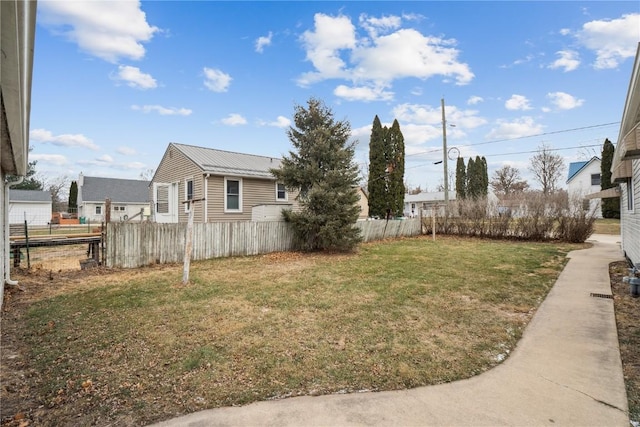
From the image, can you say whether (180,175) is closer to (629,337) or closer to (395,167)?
(395,167)

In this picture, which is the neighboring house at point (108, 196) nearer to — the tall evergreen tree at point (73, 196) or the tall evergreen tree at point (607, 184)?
the tall evergreen tree at point (73, 196)

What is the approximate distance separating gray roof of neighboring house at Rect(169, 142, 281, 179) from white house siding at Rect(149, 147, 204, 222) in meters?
0.31

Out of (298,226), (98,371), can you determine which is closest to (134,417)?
(98,371)

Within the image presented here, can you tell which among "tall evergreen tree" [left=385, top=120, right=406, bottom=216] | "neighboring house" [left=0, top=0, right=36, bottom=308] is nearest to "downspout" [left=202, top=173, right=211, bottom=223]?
"neighboring house" [left=0, top=0, right=36, bottom=308]

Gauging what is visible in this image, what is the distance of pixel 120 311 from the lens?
508cm

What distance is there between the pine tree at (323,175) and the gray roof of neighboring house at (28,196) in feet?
114

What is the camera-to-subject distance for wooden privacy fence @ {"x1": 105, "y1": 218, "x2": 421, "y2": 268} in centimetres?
865

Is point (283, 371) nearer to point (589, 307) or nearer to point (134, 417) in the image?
point (134, 417)

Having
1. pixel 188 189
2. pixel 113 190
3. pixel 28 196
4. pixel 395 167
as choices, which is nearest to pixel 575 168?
pixel 395 167

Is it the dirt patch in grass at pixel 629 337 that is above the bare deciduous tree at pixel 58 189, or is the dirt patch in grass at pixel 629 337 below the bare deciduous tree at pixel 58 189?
below

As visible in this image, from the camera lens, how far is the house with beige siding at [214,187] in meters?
13.3

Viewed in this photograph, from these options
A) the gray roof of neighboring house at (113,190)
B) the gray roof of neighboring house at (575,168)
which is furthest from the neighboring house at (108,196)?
the gray roof of neighboring house at (575,168)

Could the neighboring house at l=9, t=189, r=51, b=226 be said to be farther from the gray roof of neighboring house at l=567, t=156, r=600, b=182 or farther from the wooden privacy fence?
the gray roof of neighboring house at l=567, t=156, r=600, b=182

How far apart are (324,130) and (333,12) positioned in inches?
156
